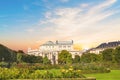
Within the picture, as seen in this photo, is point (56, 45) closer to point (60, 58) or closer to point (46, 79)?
point (60, 58)

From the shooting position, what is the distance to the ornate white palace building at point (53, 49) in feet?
488

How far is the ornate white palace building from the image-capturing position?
148875 millimetres

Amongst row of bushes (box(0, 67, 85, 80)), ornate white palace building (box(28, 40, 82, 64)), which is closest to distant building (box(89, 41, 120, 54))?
ornate white palace building (box(28, 40, 82, 64))

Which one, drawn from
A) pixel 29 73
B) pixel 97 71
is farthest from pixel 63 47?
pixel 29 73

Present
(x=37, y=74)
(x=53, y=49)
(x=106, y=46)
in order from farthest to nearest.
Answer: (x=53, y=49) → (x=106, y=46) → (x=37, y=74)

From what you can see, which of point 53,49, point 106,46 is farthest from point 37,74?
point 53,49

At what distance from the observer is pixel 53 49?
154875 mm

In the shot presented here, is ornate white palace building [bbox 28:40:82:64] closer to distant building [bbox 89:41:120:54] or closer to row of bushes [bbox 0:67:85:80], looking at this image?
distant building [bbox 89:41:120:54]

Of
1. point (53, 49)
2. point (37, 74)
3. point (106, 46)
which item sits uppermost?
point (53, 49)

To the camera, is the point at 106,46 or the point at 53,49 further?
the point at 53,49

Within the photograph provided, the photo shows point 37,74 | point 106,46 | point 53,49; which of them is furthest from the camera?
point 53,49

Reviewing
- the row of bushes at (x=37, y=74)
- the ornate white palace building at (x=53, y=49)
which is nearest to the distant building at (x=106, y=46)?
the ornate white palace building at (x=53, y=49)

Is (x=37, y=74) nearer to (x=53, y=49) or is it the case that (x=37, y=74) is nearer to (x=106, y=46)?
(x=106, y=46)

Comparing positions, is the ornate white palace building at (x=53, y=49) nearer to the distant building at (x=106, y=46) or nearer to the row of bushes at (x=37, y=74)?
the distant building at (x=106, y=46)
